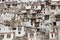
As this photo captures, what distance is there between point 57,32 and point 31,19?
984 millimetres

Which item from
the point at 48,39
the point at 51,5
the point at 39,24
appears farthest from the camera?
the point at 51,5

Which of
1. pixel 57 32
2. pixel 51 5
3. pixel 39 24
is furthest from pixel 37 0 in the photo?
pixel 57 32

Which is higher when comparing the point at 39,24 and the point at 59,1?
the point at 59,1

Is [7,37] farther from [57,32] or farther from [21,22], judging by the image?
[57,32]

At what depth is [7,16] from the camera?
5.56m

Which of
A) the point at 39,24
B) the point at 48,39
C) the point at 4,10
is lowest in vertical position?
the point at 48,39

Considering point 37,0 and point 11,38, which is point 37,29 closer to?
point 11,38

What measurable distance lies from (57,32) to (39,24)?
65cm

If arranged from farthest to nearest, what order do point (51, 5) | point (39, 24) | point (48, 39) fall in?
1. point (51, 5)
2. point (39, 24)
3. point (48, 39)

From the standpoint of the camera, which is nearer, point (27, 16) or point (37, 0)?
point (27, 16)

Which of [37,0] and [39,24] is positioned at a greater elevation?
[37,0]

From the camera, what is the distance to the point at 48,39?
197 inches

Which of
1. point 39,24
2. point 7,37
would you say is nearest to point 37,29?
point 39,24

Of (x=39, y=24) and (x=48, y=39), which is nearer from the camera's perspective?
(x=48, y=39)
